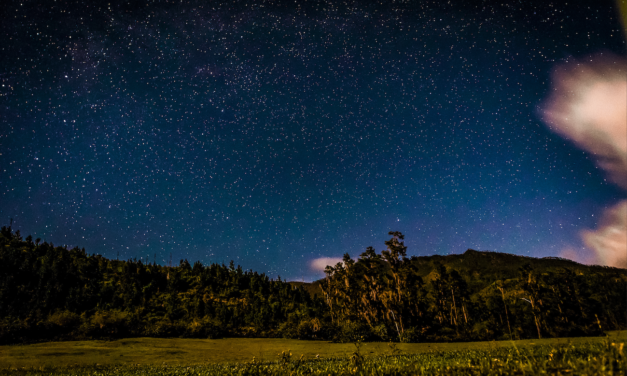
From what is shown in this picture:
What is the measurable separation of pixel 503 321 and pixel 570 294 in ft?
58.2

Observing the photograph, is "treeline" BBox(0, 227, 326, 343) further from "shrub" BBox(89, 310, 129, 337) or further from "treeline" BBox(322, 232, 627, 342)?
"treeline" BBox(322, 232, 627, 342)

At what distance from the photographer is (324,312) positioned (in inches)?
3802

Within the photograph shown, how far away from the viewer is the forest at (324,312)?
208ft

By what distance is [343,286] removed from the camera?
269 feet

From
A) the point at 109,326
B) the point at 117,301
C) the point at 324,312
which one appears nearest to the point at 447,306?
the point at 324,312

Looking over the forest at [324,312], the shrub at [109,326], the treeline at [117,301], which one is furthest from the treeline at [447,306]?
the shrub at [109,326]

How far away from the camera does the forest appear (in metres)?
63.3

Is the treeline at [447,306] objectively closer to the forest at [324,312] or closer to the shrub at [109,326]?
the forest at [324,312]

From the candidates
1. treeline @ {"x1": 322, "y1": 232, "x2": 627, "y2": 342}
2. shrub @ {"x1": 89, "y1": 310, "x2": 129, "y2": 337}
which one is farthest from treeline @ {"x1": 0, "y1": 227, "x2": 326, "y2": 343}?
treeline @ {"x1": 322, "y1": 232, "x2": 627, "y2": 342}

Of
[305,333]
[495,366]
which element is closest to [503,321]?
[305,333]

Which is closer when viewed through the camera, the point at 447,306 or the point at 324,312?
the point at 447,306

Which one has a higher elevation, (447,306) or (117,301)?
(117,301)

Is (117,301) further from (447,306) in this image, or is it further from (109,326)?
(447,306)

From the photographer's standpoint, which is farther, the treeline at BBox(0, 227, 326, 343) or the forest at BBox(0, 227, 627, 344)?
the treeline at BBox(0, 227, 326, 343)
